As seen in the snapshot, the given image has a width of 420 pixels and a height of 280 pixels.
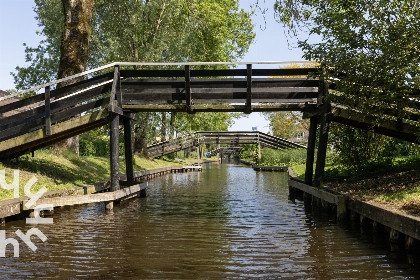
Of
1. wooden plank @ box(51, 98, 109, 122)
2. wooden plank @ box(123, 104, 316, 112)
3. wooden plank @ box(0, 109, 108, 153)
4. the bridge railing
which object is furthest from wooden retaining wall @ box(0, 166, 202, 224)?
wooden plank @ box(123, 104, 316, 112)

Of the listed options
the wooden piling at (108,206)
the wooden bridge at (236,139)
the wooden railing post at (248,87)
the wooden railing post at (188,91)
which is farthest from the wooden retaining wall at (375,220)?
the wooden bridge at (236,139)

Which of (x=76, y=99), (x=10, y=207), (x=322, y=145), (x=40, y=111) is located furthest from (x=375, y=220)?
(x=40, y=111)

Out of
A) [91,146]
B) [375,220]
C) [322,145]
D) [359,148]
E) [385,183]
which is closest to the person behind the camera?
[375,220]

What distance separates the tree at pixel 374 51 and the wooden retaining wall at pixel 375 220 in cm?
235

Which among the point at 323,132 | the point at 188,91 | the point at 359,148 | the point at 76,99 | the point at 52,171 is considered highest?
the point at 188,91

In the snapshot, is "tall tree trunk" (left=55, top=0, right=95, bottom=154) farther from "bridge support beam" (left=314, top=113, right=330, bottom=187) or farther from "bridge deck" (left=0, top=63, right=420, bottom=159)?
"bridge support beam" (left=314, top=113, right=330, bottom=187)

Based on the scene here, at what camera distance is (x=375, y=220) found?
8.85 meters

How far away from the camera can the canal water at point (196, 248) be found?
656cm

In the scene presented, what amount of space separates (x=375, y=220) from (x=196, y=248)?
12.0 feet

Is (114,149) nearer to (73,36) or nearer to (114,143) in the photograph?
(114,143)

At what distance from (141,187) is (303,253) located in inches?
354

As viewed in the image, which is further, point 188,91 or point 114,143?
point 188,91

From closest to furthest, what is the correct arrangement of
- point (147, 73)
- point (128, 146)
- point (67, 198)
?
point (67, 198)
point (147, 73)
point (128, 146)

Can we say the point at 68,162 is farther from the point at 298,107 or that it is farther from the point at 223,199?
the point at 298,107
